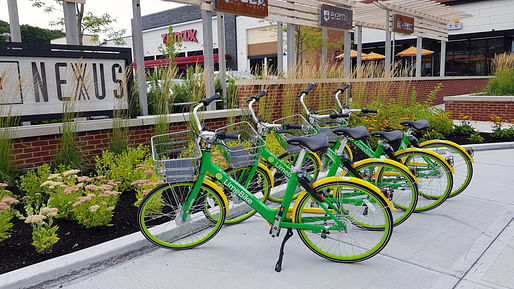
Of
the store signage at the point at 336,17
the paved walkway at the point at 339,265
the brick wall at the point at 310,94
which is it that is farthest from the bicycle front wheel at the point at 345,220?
the store signage at the point at 336,17

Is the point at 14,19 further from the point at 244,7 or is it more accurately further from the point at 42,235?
the point at 244,7

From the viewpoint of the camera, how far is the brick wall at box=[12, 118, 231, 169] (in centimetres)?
509

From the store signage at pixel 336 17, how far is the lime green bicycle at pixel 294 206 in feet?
27.6

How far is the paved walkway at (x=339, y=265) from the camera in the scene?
10.0 feet

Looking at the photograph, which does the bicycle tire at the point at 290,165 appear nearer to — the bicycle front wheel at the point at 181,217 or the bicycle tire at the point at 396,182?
the bicycle tire at the point at 396,182

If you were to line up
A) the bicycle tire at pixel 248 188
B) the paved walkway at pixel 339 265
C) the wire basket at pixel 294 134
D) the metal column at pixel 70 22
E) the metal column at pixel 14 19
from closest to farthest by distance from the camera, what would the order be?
1. the paved walkway at pixel 339 265
2. the bicycle tire at pixel 248 188
3. the wire basket at pixel 294 134
4. the metal column at pixel 14 19
5. the metal column at pixel 70 22

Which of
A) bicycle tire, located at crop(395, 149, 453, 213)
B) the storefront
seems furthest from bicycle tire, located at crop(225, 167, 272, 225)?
the storefront

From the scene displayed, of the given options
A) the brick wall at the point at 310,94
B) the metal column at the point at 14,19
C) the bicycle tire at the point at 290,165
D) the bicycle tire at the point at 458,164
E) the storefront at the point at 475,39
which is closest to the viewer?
the bicycle tire at the point at 458,164

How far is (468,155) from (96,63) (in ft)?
16.6

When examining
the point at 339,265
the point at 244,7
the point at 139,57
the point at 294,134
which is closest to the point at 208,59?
the point at 139,57

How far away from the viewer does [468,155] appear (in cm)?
461

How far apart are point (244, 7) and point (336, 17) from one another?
4251 mm

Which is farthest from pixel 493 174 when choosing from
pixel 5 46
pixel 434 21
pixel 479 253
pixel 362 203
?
pixel 434 21

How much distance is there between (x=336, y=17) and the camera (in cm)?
1148
